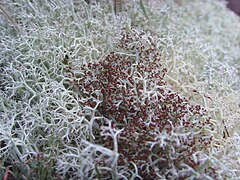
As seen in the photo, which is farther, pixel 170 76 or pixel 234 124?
pixel 170 76

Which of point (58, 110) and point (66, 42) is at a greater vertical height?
point (66, 42)

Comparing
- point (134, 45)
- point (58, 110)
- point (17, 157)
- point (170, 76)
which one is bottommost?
point (17, 157)

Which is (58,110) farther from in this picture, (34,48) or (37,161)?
(34,48)

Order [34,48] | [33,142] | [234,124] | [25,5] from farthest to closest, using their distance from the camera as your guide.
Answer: [25,5] → [34,48] → [234,124] → [33,142]

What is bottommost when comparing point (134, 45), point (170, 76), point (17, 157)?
point (17, 157)

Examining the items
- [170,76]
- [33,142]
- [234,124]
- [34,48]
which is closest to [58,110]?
[33,142]

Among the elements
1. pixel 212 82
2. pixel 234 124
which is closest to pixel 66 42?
pixel 212 82

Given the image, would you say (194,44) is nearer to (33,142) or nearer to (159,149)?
(159,149)

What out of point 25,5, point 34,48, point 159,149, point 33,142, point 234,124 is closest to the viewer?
point 159,149

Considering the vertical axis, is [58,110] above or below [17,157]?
above
